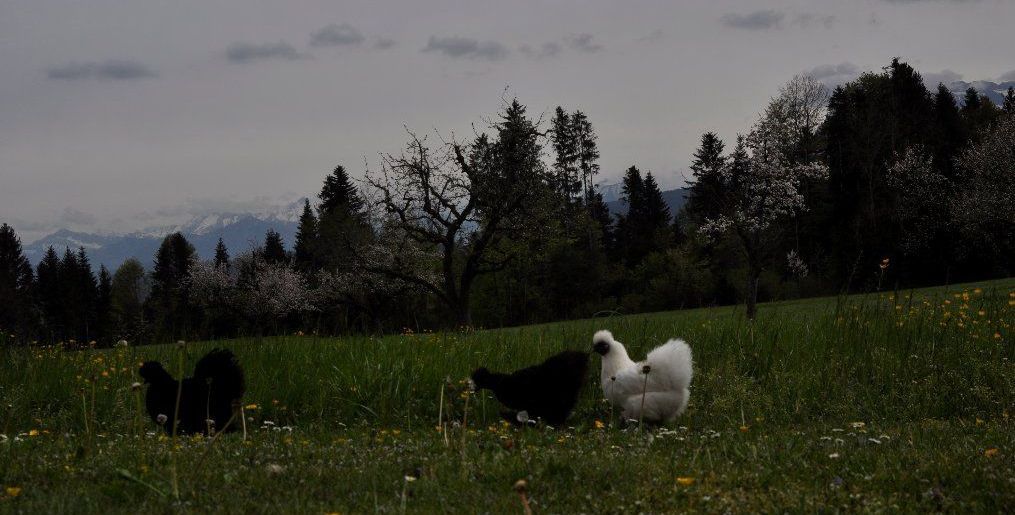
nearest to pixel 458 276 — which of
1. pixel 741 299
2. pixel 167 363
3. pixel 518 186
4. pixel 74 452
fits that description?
pixel 741 299

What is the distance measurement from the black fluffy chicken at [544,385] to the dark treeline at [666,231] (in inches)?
869

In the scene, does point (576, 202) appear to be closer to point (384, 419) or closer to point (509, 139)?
point (509, 139)

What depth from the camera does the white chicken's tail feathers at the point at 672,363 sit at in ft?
23.3

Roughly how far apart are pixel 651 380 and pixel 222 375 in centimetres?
402

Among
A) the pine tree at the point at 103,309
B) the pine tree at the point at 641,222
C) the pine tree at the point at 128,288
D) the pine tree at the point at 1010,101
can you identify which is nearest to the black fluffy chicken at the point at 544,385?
the pine tree at the point at 1010,101

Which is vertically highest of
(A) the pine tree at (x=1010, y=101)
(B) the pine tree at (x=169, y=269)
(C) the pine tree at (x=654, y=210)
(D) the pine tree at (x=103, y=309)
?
(A) the pine tree at (x=1010, y=101)

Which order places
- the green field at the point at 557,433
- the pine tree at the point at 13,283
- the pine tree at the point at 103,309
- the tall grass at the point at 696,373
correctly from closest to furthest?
the green field at the point at 557,433 < the tall grass at the point at 696,373 < the pine tree at the point at 13,283 < the pine tree at the point at 103,309

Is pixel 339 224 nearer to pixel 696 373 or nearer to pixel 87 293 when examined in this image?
pixel 87 293

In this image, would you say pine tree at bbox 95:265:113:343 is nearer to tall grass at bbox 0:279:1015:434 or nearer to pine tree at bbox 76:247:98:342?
pine tree at bbox 76:247:98:342

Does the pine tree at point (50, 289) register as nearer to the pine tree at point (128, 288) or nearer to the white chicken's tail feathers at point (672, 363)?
the pine tree at point (128, 288)

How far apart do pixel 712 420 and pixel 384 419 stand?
11.0 ft

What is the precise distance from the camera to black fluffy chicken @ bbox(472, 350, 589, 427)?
726 cm

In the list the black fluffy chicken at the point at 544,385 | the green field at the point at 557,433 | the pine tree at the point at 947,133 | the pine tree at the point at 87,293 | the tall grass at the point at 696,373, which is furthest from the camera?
the pine tree at the point at 87,293

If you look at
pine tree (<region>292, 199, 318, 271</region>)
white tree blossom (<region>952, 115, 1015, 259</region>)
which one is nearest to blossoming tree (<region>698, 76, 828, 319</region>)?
white tree blossom (<region>952, 115, 1015, 259</region>)
